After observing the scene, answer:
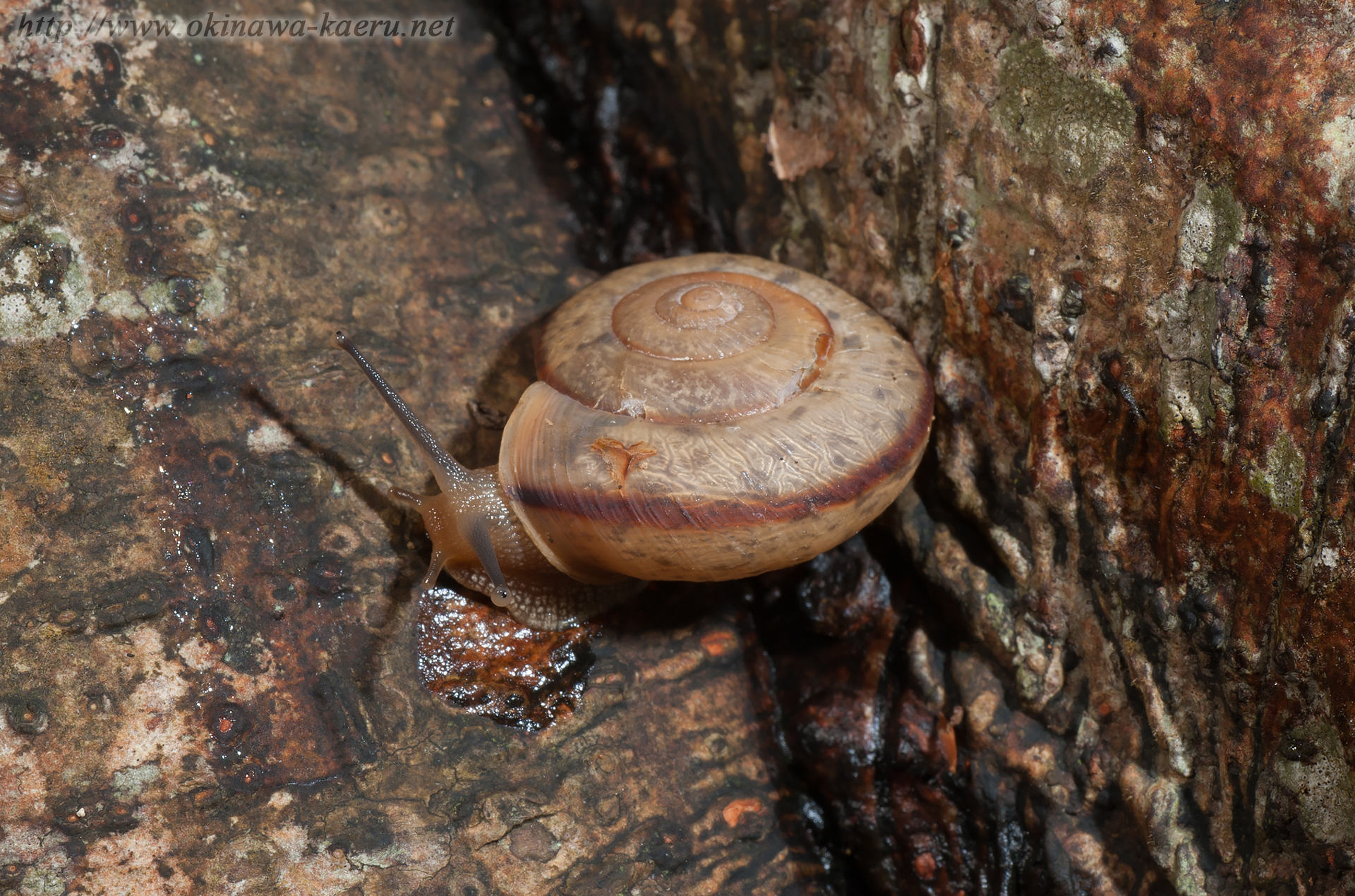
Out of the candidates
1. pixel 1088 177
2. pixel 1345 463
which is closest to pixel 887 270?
pixel 1088 177

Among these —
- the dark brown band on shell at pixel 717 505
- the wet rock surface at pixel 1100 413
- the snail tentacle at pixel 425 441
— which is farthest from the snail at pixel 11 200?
the wet rock surface at pixel 1100 413

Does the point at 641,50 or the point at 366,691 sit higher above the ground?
the point at 641,50

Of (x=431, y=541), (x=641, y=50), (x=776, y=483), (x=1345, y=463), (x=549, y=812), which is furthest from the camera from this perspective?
(x=641, y=50)

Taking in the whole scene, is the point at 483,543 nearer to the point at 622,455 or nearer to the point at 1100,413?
the point at 622,455

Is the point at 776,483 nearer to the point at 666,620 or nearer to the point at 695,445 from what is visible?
the point at 695,445

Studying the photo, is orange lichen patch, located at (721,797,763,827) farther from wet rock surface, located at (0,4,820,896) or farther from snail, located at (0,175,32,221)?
snail, located at (0,175,32,221)

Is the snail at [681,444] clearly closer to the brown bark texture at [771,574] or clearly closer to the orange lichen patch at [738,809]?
the brown bark texture at [771,574]

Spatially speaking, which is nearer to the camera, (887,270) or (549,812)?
(549,812)
